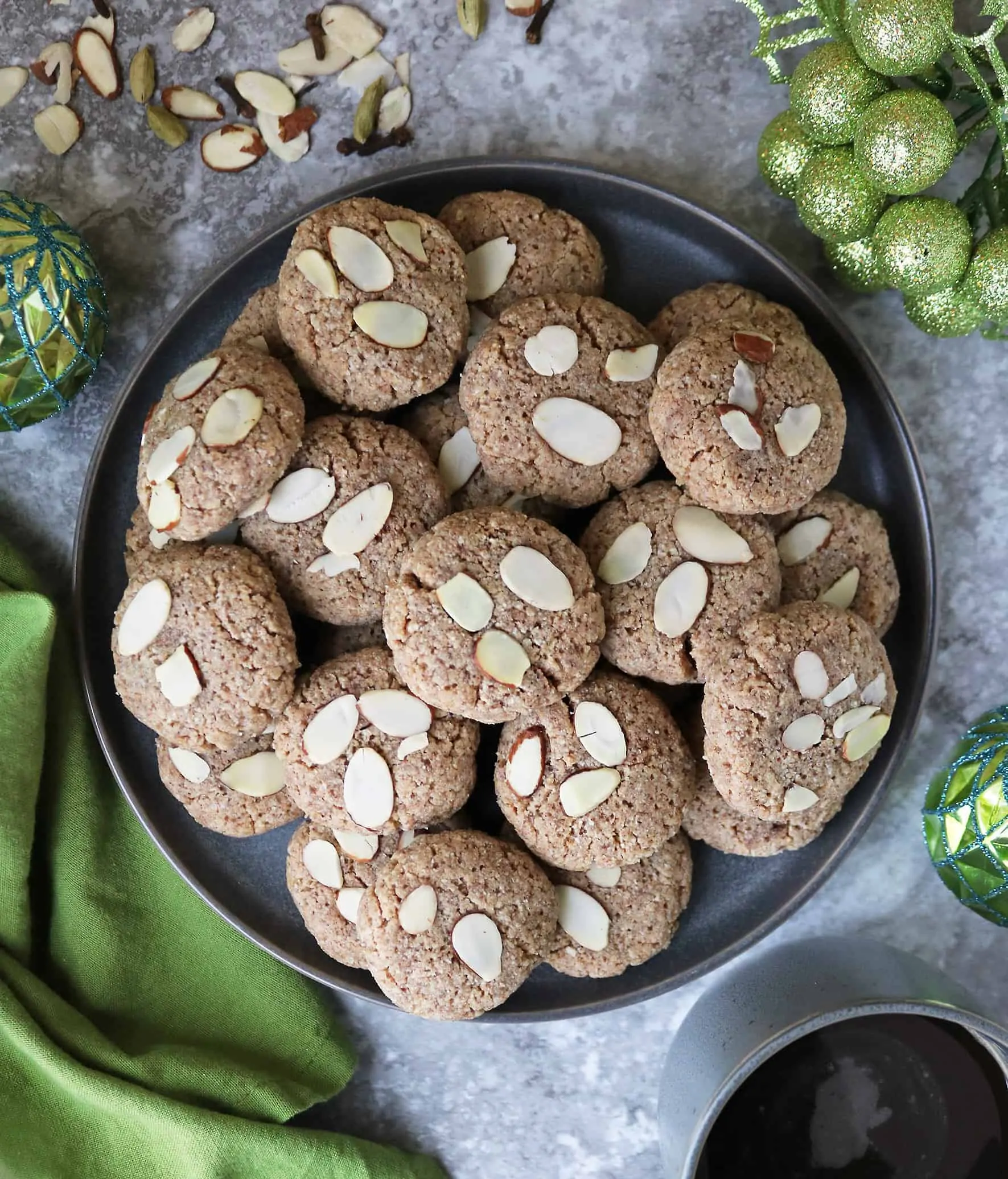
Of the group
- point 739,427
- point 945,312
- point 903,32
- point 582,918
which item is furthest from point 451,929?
point 903,32

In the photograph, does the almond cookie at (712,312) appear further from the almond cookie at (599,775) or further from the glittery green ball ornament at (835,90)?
the almond cookie at (599,775)

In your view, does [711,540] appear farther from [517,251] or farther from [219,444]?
[219,444]

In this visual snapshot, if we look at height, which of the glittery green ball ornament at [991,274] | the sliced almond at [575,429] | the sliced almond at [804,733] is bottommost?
the sliced almond at [804,733]

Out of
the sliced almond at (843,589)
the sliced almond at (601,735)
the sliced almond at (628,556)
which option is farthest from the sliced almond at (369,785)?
the sliced almond at (843,589)

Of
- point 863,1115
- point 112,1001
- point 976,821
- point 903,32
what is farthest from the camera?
point 112,1001

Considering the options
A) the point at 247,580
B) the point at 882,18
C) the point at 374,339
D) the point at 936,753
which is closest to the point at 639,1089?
the point at 936,753

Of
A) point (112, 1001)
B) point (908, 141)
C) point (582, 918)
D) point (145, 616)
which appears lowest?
point (112, 1001)

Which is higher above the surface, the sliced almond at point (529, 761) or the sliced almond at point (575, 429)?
the sliced almond at point (575, 429)

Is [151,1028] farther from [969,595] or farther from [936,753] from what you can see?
[969,595]
